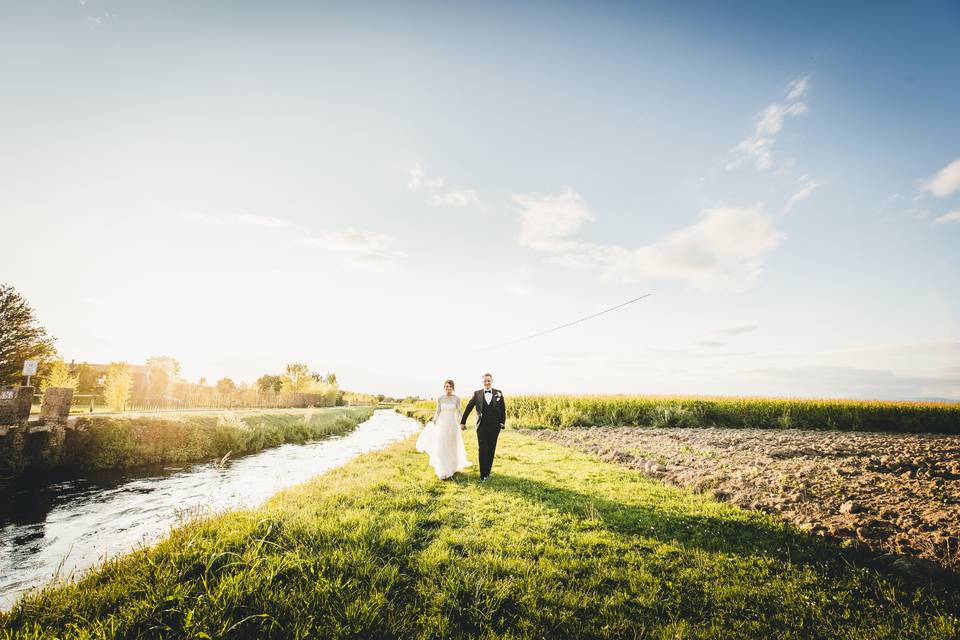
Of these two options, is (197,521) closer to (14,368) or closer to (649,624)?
(649,624)

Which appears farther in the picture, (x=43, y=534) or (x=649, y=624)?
(x=43, y=534)

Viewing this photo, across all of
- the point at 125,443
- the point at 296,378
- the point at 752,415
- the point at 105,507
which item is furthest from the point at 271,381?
the point at 752,415

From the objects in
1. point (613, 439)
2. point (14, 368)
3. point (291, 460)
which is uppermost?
point (14, 368)

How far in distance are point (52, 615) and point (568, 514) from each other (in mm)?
6912

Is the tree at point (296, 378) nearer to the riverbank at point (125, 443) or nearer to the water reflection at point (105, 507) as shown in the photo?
the riverbank at point (125, 443)

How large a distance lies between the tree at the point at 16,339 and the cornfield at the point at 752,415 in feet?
144

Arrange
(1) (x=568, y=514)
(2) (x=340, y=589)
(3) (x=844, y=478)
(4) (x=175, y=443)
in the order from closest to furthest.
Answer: (2) (x=340, y=589), (1) (x=568, y=514), (3) (x=844, y=478), (4) (x=175, y=443)

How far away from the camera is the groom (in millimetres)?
9156

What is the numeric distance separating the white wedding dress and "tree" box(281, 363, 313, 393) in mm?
48057

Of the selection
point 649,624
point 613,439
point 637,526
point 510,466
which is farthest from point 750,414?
point 649,624

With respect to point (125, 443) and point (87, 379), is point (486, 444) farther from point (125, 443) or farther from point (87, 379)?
point (87, 379)

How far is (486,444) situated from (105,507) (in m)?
9.84

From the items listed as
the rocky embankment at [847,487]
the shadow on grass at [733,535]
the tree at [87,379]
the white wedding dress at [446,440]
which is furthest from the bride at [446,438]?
the tree at [87,379]

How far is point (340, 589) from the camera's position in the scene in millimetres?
4117
